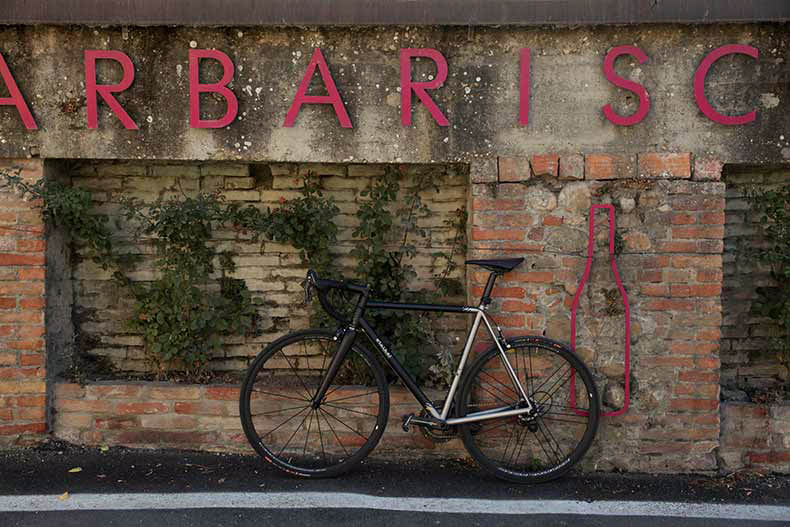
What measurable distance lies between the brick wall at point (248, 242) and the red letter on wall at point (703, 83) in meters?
1.45

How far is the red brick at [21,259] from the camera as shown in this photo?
4566 millimetres

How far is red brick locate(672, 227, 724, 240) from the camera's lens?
14.5 ft

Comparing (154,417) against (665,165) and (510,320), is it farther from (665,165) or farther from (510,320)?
A: (665,165)

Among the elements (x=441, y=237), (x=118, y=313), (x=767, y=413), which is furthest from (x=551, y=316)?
(x=118, y=313)

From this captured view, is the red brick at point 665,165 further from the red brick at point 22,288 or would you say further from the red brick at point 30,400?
the red brick at point 30,400

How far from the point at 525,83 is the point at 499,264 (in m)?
1.05

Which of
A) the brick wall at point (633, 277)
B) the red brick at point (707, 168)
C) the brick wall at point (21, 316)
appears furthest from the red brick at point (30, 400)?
the red brick at point (707, 168)

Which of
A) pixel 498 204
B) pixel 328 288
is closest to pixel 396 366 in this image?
pixel 328 288

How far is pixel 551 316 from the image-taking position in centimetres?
450

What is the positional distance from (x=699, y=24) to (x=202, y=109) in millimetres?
2893

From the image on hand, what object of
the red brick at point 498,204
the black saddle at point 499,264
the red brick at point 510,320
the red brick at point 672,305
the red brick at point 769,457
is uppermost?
the red brick at point 498,204

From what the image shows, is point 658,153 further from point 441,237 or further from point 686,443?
point 686,443

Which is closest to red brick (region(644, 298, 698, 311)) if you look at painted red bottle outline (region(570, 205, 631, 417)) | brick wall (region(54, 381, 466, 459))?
painted red bottle outline (region(570, 205, 631, 417))

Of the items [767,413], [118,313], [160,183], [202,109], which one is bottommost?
[767,413]
